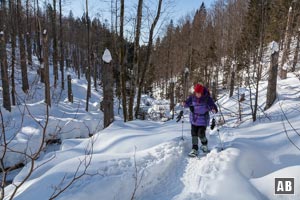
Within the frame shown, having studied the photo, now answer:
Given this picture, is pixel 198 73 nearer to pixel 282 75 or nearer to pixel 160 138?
pixel 282 75

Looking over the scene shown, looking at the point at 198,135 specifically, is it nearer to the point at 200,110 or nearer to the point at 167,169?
the point at 200,110

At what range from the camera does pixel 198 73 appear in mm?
28672

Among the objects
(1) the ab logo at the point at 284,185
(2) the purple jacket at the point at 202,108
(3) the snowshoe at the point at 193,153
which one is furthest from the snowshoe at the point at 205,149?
(1) the ab logo at the point at 284,185

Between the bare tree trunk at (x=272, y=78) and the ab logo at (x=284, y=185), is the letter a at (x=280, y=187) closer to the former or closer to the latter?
the ab logo at (x=284, y=185)

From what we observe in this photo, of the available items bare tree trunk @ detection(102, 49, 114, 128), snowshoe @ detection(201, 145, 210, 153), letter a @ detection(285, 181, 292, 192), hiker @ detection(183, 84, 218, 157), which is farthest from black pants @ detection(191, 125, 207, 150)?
bare tree trunk @ detection(102, 49, 114, 128)

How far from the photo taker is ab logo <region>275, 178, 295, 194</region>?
3.57m

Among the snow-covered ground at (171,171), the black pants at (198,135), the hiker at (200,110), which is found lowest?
the snow-covered ground at (171,171)

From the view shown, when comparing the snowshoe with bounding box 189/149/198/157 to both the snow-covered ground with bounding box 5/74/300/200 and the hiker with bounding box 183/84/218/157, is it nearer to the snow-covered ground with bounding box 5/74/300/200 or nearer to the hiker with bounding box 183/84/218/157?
the snow-covered ground with bounding box 5/74/300/200

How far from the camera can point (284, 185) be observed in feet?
12.1

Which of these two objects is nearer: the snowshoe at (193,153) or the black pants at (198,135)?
the snowshoe at (193,153)

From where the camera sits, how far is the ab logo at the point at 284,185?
11.7ft

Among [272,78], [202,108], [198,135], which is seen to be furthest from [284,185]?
[272,78]

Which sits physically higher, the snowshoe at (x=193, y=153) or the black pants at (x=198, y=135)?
the black pants at (x=198, y=135)

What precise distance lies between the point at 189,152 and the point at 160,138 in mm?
873
